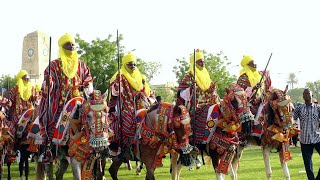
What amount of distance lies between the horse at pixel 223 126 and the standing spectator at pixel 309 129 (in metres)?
1.57

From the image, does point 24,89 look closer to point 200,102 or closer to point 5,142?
point 5,142

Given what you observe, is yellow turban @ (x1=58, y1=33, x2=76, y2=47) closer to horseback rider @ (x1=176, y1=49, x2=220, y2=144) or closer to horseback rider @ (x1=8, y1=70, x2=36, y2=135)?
horseback rider @ (x1=176, y1=49, x2=220, y2=144)

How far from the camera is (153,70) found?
50219 mm

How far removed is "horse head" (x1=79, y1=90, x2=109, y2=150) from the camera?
7605 mm

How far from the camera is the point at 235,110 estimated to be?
9.62 m

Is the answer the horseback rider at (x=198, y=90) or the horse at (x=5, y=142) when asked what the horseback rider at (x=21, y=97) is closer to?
the horse at (x=5, y=142)

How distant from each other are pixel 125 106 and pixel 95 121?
259 centimetres

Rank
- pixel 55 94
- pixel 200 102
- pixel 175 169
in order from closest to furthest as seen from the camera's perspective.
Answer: pixel 55 94 < pixel 200 102 < pixel 175 169

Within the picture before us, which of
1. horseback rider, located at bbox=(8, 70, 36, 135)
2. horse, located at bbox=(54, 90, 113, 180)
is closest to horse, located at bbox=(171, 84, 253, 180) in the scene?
horse, located at bbox=(54, 90, 113, 180)

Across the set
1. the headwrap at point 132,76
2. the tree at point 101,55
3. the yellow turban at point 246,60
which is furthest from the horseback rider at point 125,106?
the tree at point 101,55

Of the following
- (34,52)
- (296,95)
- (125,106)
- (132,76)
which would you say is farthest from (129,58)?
(296,95)

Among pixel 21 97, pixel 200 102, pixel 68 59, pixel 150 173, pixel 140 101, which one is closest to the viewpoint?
pixel 150 173

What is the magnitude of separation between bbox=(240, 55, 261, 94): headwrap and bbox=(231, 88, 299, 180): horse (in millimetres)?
1190

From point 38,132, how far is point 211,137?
11.2ft
